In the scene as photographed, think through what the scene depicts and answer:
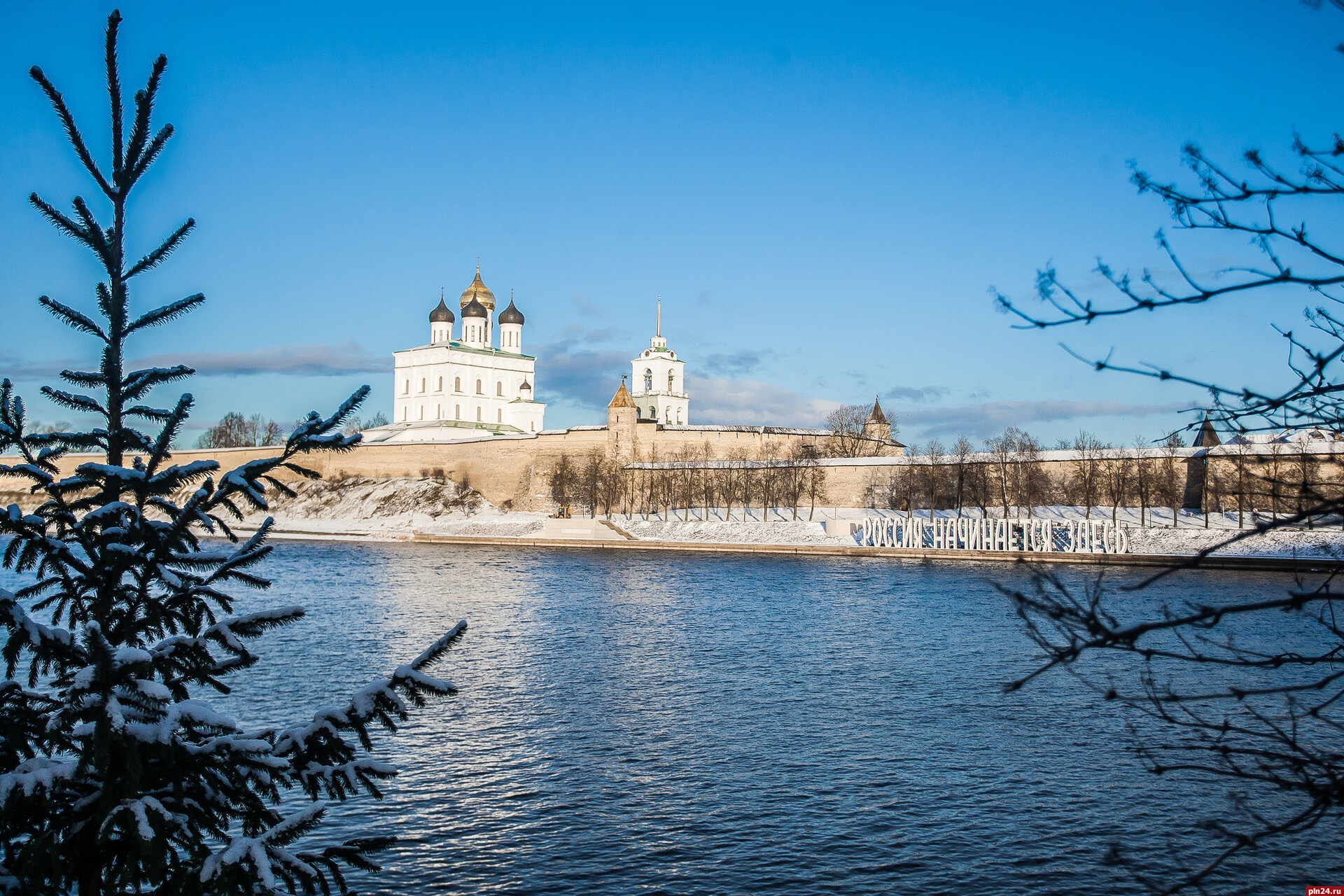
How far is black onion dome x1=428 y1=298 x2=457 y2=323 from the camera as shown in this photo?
67.7 m

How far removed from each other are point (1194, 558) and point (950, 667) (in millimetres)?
12952

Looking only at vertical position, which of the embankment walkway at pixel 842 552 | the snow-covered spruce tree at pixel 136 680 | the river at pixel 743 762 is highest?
the snow-covered spruce tree at pixel 136 680

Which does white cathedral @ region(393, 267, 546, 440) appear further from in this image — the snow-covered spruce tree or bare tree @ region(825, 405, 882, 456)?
the snow-covered spruce tree

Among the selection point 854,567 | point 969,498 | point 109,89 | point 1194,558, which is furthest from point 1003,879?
point 969,498

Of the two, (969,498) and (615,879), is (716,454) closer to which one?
(969,498)

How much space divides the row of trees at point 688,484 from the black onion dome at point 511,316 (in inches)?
861

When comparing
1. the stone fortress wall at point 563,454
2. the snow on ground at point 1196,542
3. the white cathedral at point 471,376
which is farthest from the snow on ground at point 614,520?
the white cathedral at point 471,376

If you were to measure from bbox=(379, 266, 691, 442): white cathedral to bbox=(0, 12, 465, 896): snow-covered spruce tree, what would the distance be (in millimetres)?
56300

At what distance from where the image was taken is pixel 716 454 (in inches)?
2111

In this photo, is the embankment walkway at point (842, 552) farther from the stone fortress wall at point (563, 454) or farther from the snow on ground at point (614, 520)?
the stone fortress wall at point (563, 454)

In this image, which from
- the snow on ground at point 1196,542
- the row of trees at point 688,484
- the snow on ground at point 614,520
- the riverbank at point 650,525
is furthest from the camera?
the row of trees at point 688,484

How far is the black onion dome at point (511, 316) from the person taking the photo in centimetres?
7000

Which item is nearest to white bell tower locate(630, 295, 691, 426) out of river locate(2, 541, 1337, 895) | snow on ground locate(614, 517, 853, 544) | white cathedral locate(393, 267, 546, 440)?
white cathedral locate(393, 267, 546, 440)

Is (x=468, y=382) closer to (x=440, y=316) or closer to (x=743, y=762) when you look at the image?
(x=440, y=316)
